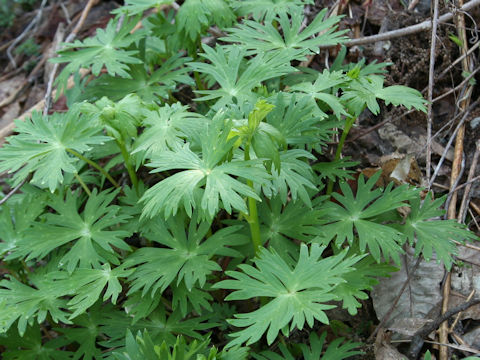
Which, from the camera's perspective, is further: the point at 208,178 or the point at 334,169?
the point at 334,169

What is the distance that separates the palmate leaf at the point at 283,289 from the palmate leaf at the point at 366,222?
32 cm

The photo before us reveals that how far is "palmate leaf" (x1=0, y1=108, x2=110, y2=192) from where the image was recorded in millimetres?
2285

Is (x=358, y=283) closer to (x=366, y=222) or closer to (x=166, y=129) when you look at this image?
(x=366, y=222)

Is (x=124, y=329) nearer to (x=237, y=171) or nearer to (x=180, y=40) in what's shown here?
(x=237, y=171)

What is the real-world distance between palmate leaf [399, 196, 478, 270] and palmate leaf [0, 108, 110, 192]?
1468mm

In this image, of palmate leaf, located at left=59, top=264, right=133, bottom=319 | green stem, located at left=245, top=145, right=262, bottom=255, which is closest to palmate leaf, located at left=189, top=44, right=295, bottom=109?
green stem, located at left=245, top=145, right=262, bottom=255

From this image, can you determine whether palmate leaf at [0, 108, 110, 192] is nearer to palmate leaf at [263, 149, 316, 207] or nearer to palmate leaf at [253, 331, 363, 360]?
palmate leaf at [263, 149, 316, 207]

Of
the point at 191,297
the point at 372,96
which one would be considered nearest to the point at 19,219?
the point at 191,297

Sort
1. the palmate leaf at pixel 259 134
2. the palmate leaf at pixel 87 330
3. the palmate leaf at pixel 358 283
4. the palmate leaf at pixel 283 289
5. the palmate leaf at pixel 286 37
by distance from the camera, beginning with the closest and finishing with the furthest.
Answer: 1. the palmate leaf at pixel 283 289
2. the palmate leaf at pixel 259 134
3. the palmate leaf at pixel 358 283
4. the palmate leaf at pixel 87 330
5. the palmate leaf at pixel 286 37

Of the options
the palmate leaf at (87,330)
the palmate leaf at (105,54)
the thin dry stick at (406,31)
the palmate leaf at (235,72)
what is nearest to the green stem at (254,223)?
the palmate leaf at (235,72)

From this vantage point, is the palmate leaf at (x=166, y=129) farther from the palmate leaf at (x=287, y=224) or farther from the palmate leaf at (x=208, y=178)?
the palmate leaf at (x=287, y=224)

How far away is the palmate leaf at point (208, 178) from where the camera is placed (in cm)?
182

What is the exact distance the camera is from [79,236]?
2426 millimetres

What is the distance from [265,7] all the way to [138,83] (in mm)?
858
